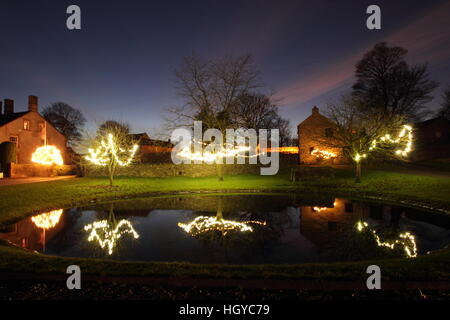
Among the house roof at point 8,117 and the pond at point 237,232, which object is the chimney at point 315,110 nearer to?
the pond at point 237,232

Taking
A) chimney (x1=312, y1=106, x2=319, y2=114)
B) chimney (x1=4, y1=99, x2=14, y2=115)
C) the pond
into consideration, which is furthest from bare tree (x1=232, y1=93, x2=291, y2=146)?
chimney (x1=4, y1=99, x2=14, y2=115)

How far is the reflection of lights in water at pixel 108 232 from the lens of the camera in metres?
7.68

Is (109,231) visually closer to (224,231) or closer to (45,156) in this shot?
(224,231)

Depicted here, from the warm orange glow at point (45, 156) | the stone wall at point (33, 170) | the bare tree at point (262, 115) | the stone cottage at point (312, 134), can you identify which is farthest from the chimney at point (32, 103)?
the stone cottage at point (312, 134)

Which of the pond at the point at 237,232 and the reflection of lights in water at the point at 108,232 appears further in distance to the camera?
the reflection of lights in water at the point at 108,232

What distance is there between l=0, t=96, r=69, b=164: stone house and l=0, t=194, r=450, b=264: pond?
25.9m

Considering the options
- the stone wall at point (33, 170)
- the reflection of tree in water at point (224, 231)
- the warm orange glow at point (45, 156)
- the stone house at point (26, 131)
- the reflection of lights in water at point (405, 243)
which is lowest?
the reflection of tree in water at point (224, 231)

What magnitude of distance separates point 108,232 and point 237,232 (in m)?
4.35

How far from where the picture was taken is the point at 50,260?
541 centimetres

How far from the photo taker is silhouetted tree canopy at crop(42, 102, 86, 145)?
2104 inches

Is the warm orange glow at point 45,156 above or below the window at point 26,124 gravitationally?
below

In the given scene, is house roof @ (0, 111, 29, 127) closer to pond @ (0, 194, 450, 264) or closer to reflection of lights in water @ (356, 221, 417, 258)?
pond @ (0, 194, 450, 264)

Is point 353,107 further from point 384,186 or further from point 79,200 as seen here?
point 79,200
